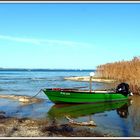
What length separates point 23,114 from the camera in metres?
18.6

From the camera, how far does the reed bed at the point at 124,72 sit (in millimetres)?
29289

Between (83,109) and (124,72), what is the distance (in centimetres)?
2021

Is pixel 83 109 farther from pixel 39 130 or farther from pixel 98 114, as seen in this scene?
pixel 39 130

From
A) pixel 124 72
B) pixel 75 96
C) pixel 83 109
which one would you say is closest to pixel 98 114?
pixel 83 109

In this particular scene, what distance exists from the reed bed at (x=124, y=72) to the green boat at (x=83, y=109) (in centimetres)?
414

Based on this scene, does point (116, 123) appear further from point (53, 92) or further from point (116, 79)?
point (116, 79)

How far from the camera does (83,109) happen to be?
843 inches

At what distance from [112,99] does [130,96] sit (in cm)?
298

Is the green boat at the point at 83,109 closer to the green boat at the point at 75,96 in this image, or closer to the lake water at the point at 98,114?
the lake water at the point at 98,114

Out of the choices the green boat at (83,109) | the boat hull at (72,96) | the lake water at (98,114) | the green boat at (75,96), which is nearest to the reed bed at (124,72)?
the lake water at (98,114)

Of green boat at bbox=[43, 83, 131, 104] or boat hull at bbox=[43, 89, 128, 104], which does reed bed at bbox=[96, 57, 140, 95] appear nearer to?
green boat at bbox=[43, 83, 131, 104]

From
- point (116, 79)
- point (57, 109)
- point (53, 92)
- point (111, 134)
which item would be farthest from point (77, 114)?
point (116, 79)

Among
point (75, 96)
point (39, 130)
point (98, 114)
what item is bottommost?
point (98, 114)

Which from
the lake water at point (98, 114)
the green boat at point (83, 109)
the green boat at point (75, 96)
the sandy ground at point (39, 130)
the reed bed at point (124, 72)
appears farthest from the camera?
the reed bed at point (124, 72)
